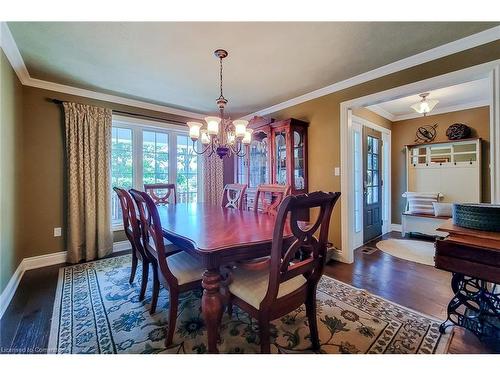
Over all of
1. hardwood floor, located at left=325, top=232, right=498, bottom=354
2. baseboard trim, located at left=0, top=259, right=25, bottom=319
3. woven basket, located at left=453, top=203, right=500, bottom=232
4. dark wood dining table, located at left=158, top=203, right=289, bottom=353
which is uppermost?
woven basket, located at left=453, top=203, right=500, bottom=232

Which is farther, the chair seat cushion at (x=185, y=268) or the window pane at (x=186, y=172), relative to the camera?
the window pane at (x=186, y=172)

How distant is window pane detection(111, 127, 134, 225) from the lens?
11.2 ft

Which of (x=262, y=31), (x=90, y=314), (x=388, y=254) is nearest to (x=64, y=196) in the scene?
(x=90, y=314)

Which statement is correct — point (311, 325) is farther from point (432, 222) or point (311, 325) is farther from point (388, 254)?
point (432, 222)

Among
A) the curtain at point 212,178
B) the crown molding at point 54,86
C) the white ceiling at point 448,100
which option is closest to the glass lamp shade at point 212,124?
the crown molding at point 54,86

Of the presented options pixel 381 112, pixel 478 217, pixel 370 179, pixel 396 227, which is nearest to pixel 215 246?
pixel 478 217

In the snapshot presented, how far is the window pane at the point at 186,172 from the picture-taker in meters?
4.07

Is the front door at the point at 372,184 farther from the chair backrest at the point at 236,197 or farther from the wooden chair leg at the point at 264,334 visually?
the wooden chair leg at the point at 264,334

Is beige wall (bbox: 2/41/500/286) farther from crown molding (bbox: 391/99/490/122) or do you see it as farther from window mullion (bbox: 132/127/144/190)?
crown molding (bbox: 391/99/490/122)

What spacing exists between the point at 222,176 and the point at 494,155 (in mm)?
3666

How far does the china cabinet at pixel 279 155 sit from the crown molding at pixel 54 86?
1315 millimetres

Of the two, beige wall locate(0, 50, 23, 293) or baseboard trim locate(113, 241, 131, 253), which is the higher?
beige wall locate(0, 50, 23, 293)

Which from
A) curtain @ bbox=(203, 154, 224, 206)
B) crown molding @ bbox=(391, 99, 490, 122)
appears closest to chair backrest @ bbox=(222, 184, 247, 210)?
curtain @ bbox=(203, 154, 224, 206)

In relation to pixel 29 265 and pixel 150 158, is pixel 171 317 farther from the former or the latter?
pixel 150 158
